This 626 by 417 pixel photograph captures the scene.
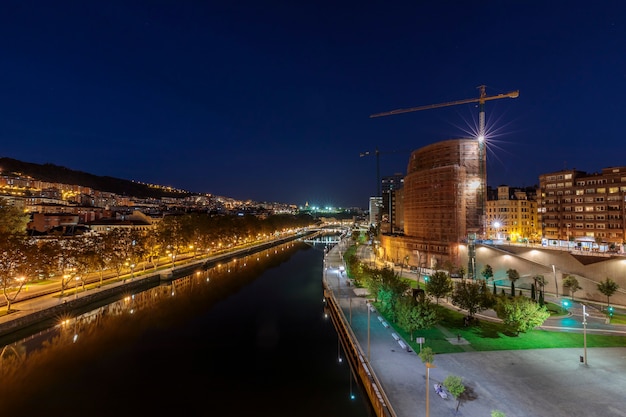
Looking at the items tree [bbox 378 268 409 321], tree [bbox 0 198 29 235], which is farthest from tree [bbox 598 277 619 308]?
tree [bbox 0 198 29 235]

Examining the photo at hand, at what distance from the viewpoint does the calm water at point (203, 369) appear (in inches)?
829

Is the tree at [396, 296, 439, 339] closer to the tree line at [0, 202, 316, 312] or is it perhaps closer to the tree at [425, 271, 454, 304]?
the tree at [425, 271, 454, 304]

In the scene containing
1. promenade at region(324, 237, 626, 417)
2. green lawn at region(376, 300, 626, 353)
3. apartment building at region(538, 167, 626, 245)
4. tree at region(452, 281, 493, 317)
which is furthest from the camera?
apartment building at region(538, 167, 626, 245)

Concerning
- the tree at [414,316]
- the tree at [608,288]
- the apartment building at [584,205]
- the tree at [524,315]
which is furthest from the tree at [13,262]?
the apartment building at [584,205]

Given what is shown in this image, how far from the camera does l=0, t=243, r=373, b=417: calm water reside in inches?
829

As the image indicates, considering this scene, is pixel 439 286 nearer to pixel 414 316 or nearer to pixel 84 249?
pixel 414 316

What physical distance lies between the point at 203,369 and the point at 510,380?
20.6m

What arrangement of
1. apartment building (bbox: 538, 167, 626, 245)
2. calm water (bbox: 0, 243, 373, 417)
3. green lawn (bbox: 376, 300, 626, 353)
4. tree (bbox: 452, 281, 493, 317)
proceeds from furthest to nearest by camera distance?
apartment building (bbox: 538, 167, 626, 245), tree (bbox: 452, 281, 493, 317), green lawn (bbox: 376, 300, 626, 353), calm water (bbox: 0, 243, 373, 417)

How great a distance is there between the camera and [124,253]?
2031 inches

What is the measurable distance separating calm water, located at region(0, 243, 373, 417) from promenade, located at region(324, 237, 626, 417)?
340 cm

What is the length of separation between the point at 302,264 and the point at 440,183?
35.9 meters

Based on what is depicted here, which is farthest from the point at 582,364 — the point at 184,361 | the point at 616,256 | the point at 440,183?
the point at 440,183

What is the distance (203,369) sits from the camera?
2648 cm

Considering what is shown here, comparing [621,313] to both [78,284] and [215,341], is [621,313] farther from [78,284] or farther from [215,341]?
[78,284]
